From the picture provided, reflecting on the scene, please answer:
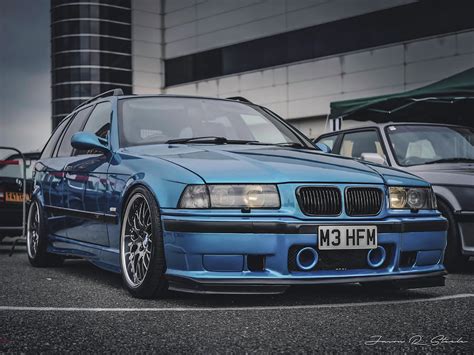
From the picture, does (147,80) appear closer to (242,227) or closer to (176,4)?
(176,4)

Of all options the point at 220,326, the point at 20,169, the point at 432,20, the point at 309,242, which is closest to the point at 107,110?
the point at 309,242

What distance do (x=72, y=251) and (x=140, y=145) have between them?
1292 millimetres

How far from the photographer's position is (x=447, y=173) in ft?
23.0

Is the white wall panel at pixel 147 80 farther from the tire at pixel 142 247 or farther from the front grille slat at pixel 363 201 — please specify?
the front grille slat at pixel 363 201

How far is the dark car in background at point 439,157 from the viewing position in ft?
22.3

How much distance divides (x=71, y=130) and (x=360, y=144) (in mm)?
2865

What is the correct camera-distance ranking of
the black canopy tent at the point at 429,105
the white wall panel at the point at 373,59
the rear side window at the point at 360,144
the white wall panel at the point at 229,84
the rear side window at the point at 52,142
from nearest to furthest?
1. the rear side window at the point at 52,142
2. the rear side window at the point at 360,144
3. the black canopy tent at the point at 429,105
4. the white wall panel at the point at 373,59
5. the white wall panel at the point at 229,84

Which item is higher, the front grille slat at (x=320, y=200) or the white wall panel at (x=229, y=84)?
the white wall panel at (x=229, y=84)

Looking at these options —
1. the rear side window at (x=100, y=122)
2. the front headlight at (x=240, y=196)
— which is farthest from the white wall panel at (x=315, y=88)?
the front headlight at (x=240, y=196)

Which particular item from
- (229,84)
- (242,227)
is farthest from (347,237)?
(229,84)

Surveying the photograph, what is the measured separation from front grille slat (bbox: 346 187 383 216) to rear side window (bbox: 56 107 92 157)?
9.79ft

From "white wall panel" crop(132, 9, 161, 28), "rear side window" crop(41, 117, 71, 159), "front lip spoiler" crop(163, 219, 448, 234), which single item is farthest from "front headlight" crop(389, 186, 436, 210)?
"white wall panel" crop(132, 9, 161, 28)

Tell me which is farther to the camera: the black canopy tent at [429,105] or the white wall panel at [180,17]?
the white wall panel at [180,17]

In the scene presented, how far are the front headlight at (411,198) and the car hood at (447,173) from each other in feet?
5.73
